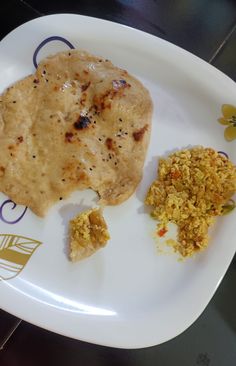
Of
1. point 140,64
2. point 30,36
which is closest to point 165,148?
point 140,64

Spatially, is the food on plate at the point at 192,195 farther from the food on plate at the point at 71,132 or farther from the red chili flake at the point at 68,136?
the red chili flake at the point at 68,136

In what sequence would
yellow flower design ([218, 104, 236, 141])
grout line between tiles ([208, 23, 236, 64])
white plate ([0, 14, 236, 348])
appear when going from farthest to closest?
grout line between tiles ([208, 23, 236, 64]) → yellow flower design ([218, 104, 236, 141]) → white plate ([0, 14, 236, 348])

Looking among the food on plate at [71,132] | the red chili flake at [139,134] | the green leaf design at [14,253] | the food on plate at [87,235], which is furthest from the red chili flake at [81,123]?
Result: the green leaf design at [14,253]

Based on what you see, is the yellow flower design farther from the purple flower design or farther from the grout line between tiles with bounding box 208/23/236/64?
the purple flower design

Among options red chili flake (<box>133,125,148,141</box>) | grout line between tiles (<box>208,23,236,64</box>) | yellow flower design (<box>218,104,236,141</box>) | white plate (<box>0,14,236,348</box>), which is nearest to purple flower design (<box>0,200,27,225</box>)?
white plate (<box>0,14,236,348</box>)

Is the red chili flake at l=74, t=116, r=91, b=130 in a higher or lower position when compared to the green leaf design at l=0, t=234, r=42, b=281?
higher

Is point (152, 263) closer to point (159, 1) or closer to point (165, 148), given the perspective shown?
point (165, 148)

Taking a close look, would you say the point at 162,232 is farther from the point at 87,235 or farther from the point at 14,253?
the point at 14,253
